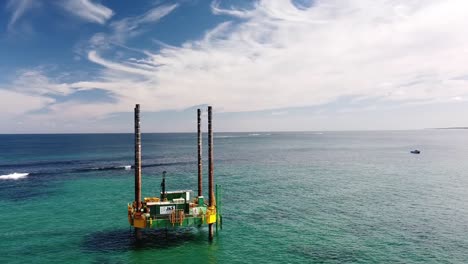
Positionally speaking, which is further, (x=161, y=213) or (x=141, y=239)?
(x=141, y=239)

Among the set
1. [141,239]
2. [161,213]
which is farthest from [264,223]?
Result: [141,239]

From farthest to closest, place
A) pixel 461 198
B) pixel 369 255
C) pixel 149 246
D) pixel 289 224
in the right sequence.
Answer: pixel 461 198
pixel 289 224
pixel 149 246
pixel 369 255

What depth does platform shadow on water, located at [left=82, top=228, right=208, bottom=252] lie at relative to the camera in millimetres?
34281

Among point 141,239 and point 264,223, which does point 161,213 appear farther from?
point 264,223

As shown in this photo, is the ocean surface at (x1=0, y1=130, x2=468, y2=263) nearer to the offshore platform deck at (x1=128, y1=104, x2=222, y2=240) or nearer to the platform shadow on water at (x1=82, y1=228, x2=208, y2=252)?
the platform shadow on water at (x1=82, y1=228, x2=208, y2=252)

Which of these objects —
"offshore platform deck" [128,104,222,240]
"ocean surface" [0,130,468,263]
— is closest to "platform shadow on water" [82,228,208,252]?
"ocean surface" [0,130,468,263]

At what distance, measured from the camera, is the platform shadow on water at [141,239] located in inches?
1350

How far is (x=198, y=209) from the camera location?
3588 cm

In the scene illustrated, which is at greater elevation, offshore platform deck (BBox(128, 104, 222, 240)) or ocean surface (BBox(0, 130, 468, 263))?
offshore platform deck (BBox(128, 104, 222, 240))

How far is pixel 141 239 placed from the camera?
3547cm

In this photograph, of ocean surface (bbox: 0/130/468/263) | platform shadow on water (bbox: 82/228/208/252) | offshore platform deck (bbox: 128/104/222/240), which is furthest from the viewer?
platform shadow on water (bbox: 82/228/208/252)

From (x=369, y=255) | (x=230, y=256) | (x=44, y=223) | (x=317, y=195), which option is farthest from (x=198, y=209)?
(x=317, y=195)

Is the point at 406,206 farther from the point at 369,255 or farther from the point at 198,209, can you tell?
the point at 198,209

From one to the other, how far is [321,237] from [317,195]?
21.8 metres
